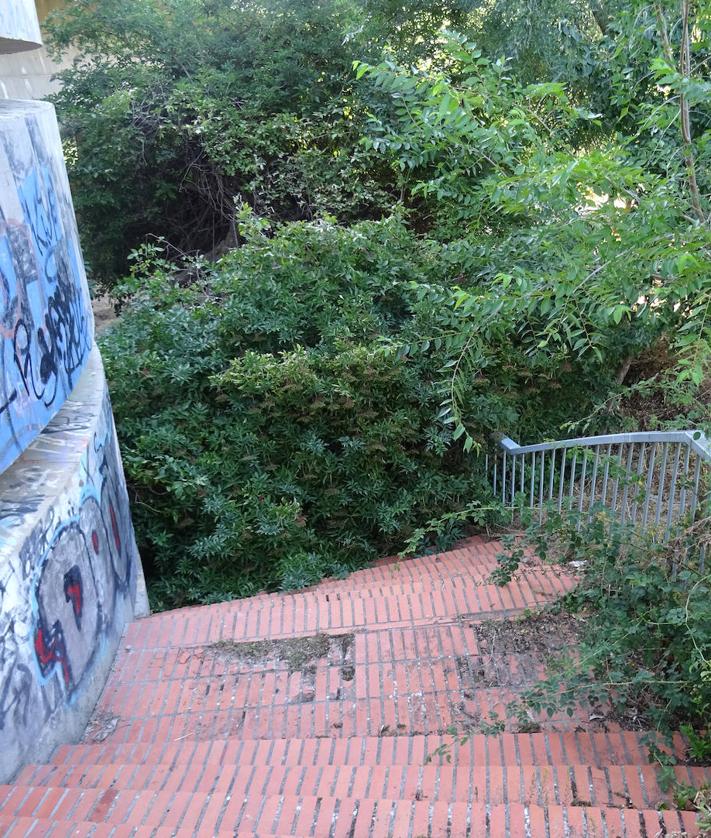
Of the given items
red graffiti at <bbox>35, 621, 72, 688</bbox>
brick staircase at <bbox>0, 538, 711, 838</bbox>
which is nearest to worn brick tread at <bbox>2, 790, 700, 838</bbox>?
brick staircase at <bbox>0, 538, 711, 838</bbox>

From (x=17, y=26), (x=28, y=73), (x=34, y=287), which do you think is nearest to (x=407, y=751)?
(x=34, y=287)

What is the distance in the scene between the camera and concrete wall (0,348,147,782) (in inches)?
140

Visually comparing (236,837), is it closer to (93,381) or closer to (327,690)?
(327,690)

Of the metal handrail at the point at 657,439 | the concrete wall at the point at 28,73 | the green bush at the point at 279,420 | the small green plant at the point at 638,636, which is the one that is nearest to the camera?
the small green plant at the point at 638,636

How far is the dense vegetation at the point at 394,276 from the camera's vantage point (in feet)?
14.0

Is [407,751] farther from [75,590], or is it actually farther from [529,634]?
[75,590]

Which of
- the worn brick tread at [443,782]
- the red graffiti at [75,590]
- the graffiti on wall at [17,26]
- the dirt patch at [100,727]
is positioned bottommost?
the dirt patch at [100,727]

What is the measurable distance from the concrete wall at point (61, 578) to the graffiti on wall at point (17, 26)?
7.67 ft

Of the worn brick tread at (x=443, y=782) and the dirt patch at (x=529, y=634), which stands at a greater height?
the worn brick tread at (x=443, y=782)

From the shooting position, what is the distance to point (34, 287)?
418 centimetres

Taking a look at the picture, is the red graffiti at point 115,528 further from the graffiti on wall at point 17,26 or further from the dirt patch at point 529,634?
the graffiti on wall at point 17,26

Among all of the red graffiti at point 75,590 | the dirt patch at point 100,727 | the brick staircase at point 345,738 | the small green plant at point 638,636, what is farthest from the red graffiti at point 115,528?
the small green plant at point 638,636

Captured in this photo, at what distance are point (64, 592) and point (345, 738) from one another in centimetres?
172

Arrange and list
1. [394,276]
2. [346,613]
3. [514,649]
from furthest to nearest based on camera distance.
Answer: [394,276]
[346,613]
[514,649]
